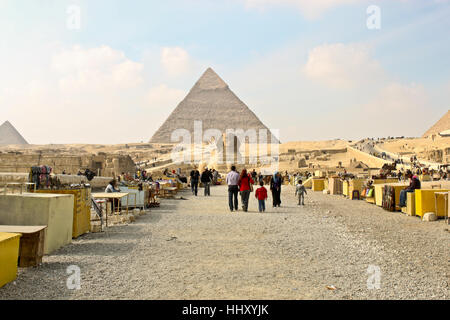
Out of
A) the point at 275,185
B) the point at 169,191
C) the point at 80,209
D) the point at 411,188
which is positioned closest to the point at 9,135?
the point at 169,191

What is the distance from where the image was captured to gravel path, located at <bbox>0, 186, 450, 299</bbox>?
10.8ft

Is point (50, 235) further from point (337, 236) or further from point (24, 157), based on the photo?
point (24, 157)

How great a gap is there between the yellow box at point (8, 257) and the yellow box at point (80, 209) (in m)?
2.10

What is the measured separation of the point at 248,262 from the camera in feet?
14.2

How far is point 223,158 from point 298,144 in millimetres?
37666

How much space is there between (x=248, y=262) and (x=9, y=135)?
136 meters

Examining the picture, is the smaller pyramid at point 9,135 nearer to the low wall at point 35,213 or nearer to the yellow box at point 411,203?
the yellow box at point 411,203

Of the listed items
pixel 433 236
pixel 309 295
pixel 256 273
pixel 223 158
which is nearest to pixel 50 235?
pixel 256 273

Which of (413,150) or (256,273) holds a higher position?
(413,150)

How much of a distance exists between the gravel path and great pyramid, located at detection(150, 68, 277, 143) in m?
132

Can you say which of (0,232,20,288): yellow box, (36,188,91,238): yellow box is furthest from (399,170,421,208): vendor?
(0,232,20,288): yellow box

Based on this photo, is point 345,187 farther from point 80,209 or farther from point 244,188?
point 80,209

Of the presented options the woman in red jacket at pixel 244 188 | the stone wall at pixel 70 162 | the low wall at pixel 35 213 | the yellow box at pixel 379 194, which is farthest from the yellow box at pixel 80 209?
the stone wall at pixel 70 162
